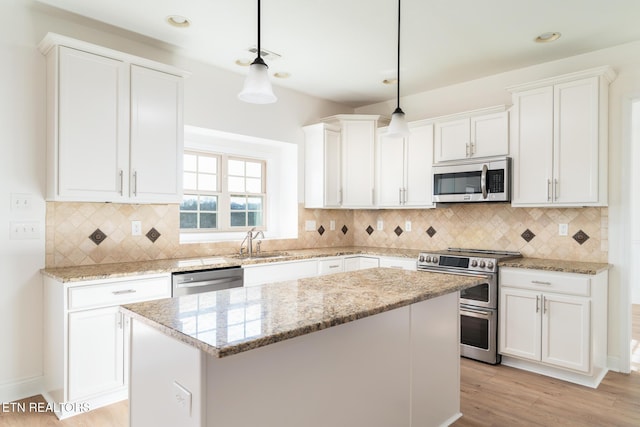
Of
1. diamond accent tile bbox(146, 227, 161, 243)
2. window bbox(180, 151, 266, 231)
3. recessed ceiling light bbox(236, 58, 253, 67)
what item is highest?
recessed ceiling light bbox(236, 58, 253, 67)

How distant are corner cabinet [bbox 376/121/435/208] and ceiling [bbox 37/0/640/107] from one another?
635 mm

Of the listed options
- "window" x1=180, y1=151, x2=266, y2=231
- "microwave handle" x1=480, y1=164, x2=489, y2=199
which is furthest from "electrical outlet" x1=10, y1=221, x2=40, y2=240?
"microwave handle" x1=480, y1=164, x2=489, y2=199

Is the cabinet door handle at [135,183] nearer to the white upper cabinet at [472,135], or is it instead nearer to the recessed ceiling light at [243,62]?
the recessed ceiling light at [243,62]

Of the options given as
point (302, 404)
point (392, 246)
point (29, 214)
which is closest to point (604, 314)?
point (392, 246)

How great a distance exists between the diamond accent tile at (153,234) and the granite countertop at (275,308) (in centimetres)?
176

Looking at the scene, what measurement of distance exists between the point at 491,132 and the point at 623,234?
1.33 metres

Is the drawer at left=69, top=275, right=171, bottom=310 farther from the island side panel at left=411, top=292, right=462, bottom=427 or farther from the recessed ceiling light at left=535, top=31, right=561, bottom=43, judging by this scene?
the recessed ceiling light at left=535, top=31, right=561, bottom=43

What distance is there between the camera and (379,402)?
183 centimetres

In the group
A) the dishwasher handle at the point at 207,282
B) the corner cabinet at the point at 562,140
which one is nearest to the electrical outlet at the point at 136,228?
the dishwasher handle at the point at 207,282

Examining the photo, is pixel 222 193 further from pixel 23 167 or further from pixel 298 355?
pixel 298 355

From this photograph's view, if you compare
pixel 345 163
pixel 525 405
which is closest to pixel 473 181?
pixel 345 163

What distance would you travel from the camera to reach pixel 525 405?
269cm

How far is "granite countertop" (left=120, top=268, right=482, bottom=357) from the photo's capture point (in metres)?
1.23

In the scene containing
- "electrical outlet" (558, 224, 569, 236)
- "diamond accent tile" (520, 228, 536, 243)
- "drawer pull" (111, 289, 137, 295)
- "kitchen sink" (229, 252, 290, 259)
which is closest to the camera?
"drawer pull" (111, 289, 137, 295)
